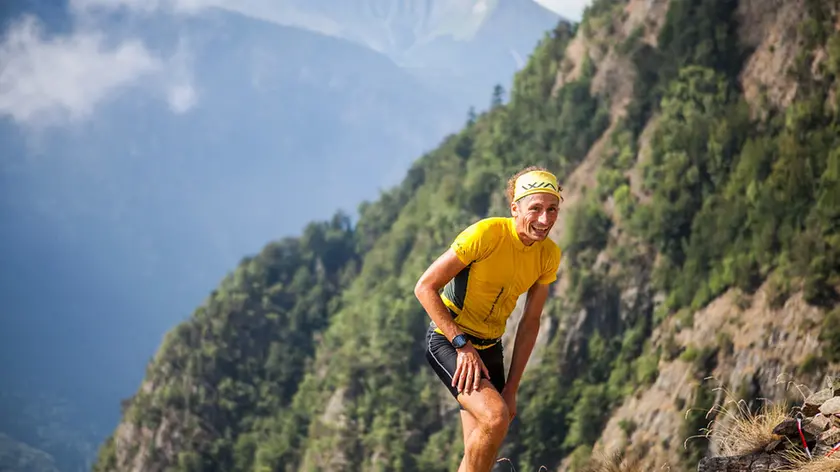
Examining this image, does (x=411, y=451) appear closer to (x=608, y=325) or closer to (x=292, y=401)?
(x=608, y=325)

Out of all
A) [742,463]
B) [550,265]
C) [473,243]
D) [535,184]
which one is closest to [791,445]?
[742,463]

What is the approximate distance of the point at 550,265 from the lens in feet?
21.7

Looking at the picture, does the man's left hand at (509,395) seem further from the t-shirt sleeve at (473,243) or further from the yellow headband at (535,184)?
the yellow headband at (535,184)

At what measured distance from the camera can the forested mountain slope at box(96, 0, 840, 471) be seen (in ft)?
177

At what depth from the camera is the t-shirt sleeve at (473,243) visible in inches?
243

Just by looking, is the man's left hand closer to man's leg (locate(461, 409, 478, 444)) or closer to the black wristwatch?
man's leg (locate(461, 409, 478, 444))

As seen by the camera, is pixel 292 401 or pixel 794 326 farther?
pixel 292 401

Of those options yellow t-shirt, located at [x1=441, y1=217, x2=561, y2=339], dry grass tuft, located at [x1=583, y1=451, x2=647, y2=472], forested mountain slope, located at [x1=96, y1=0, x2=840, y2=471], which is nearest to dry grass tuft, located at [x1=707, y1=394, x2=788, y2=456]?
dry grass tuft, located at [x1=583, y1=451, x2=647, y2=472]

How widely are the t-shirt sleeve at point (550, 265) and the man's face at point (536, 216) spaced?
0.35m

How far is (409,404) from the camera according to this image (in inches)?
3103

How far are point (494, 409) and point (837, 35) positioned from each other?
192 ft

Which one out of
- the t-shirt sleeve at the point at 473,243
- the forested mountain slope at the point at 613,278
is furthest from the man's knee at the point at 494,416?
the forested mountain slope at the point at 613,278

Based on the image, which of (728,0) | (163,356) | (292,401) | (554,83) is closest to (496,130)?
(554,83)

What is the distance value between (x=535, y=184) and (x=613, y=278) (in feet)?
205
